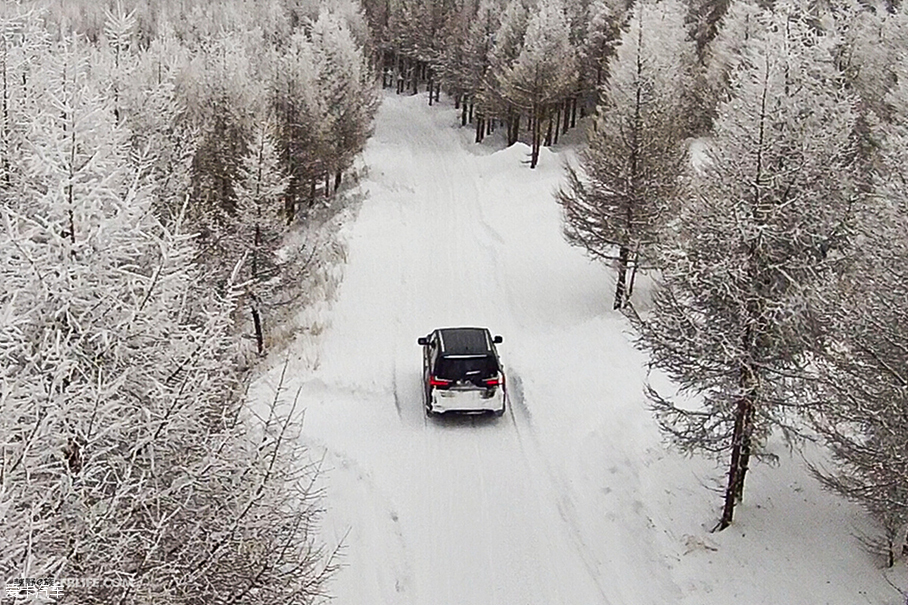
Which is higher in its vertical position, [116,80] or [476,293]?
[116,80]

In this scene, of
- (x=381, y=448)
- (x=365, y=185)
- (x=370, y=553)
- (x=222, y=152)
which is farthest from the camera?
(x=365, y=185)

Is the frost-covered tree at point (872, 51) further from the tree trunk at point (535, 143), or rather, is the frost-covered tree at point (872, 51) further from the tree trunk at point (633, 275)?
the tree trunk at point (535, 143)

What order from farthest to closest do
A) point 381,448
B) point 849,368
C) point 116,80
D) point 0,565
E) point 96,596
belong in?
1. point 116,80
2. point 381,448
3. point 849,368
4. point 96,596
5. point 0,565

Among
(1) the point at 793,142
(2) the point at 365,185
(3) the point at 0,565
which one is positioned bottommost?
(2) the point at 365,185

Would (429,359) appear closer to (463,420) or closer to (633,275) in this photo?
(463,420)

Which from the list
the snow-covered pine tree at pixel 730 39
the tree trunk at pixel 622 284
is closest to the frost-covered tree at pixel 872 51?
the snow-covered pine tree at pixel 730 39

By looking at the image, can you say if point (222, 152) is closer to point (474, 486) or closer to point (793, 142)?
point (474, 486)

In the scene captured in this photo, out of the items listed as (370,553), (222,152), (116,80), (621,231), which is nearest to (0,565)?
(370,553)
